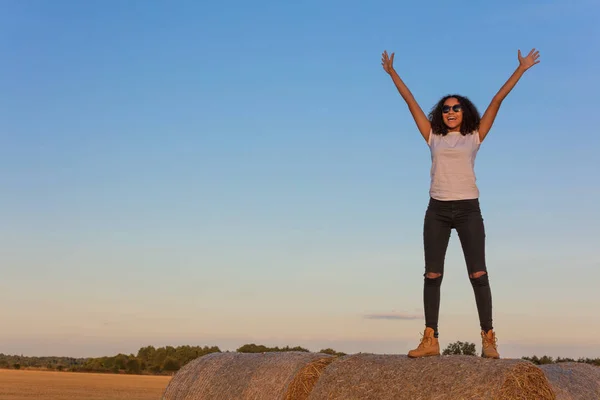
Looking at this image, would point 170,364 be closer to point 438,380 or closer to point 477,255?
point 438,380

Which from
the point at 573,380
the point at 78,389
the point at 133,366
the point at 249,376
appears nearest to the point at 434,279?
the point at 573,380

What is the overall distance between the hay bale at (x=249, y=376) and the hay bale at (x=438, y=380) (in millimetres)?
1268

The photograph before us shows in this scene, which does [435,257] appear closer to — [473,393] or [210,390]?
[473,393]

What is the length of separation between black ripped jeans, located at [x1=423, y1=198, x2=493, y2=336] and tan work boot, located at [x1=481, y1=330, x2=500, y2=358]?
0.13m

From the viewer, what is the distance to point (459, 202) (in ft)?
24.0

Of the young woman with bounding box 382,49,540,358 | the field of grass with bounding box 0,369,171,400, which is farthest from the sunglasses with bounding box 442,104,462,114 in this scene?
the field of grass with bounding box 0,369,171,400

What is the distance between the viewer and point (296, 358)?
10.3m

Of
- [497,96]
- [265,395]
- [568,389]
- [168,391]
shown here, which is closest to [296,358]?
[265,395]

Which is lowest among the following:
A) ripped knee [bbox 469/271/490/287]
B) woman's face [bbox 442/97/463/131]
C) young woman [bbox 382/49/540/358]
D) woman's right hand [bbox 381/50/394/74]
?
ripped knee [bbox 469/271/490/287]

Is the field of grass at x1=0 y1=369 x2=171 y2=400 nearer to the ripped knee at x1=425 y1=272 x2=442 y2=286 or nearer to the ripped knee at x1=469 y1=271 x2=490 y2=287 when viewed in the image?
the ripped knee at x1=425 y1=272 x2=442 y2=286

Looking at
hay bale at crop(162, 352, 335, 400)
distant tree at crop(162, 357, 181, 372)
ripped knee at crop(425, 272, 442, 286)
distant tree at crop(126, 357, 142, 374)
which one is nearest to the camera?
ripped knee at crop(425, 272, 442, 286)

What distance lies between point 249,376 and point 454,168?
464cm

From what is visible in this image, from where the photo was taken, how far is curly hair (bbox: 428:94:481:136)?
7.60m

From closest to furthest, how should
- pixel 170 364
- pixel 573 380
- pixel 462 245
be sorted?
pixel 462 245, pixel 573 380, pixel 170 364
